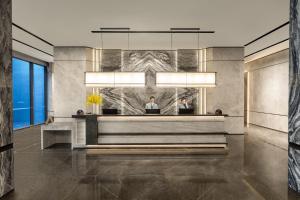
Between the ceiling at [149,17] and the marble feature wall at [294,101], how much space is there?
1303 mm

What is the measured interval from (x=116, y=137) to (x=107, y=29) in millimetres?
3349

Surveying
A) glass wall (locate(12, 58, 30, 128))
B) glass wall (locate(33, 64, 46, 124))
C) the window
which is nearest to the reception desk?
glass wall (locate(12, 58, 30, 128))

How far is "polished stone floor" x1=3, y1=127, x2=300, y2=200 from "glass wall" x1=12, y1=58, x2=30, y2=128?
22.6ft

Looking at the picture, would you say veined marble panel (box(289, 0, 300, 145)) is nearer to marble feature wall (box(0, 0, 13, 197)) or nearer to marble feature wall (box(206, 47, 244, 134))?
marble feature wall (box(0, 0, 13, 197))

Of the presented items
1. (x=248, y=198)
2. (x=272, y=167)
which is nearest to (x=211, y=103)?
(x=272, y=167)

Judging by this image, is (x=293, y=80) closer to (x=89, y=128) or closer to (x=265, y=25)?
(x=265, y=25)

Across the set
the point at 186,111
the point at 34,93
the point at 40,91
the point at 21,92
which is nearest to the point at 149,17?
the point at 186,111

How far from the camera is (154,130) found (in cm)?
657

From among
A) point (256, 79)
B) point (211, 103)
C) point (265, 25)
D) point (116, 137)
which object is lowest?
point (116, 137)

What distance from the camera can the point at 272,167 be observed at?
16.8 ft

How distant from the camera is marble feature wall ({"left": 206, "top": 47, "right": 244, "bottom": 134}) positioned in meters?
9.20

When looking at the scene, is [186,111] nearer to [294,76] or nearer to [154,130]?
[154,130]

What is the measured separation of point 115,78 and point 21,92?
1619cm

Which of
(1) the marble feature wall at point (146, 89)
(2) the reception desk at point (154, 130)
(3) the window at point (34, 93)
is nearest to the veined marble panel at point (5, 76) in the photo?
(2) the reception desk at point (154, 130)
